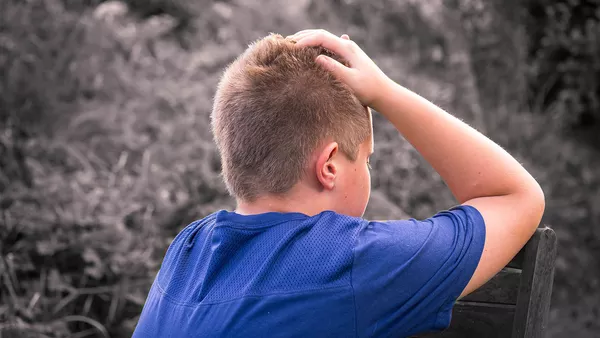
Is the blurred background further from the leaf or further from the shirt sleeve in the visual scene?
the shirt sleeve

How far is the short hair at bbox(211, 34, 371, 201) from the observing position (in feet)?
5.02

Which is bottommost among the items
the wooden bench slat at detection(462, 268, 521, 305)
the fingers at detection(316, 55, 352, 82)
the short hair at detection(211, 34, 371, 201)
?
the wooden bench slat at detection(462, 268, 521, 305)

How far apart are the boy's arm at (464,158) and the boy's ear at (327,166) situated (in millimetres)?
151

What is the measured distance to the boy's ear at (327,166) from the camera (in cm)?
153

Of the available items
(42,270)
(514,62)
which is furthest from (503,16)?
(42,270)

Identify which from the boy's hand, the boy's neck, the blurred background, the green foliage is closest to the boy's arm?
the boy's hand

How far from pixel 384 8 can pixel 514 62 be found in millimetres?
1214

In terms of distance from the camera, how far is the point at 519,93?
603 cm

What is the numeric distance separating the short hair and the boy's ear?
0.02m

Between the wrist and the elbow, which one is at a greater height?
the wrist

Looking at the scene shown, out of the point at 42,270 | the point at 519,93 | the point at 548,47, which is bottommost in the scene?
the point at 42,270

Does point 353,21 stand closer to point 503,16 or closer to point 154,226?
point 503,16

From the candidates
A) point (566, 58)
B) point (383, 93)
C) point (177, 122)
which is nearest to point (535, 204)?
point (383, 93)

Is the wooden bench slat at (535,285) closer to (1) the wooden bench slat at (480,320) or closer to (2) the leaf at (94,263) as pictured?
(1) the wooden bench slat at (480,320)
